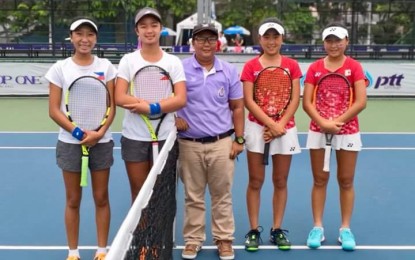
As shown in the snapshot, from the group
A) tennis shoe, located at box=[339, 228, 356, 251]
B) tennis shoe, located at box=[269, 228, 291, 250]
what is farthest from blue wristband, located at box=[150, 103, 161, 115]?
tennis shoe, located at box=[339, 228, 356, 251]

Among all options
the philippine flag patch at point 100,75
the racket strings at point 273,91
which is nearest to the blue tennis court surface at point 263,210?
the racket strings at point 273,91

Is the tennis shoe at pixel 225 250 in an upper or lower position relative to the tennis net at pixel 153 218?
lower

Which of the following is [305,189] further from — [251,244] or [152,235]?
[152,235]

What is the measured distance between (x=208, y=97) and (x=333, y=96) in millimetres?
979

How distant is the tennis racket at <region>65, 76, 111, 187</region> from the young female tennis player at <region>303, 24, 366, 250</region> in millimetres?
1531

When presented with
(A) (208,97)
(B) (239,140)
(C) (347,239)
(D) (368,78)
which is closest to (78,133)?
(A) (208,97)

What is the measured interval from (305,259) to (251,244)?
0.42 m

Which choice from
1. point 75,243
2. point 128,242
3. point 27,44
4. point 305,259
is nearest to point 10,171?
point 75,243

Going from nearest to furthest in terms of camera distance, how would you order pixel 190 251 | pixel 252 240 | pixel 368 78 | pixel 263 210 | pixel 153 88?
1. pixel 153 88
2. pixel 190 251
3. pixel 252 240
4. pixel 263 210
5. pixel 368 78

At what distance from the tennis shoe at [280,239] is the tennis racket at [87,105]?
160 centimetres

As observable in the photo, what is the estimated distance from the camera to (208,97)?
12.6 ft

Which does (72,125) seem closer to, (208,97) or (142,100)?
(142,100)

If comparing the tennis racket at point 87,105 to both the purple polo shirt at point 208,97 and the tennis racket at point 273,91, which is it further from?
the tennis racket at point 273,91

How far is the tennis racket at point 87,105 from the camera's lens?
3.59 metres
